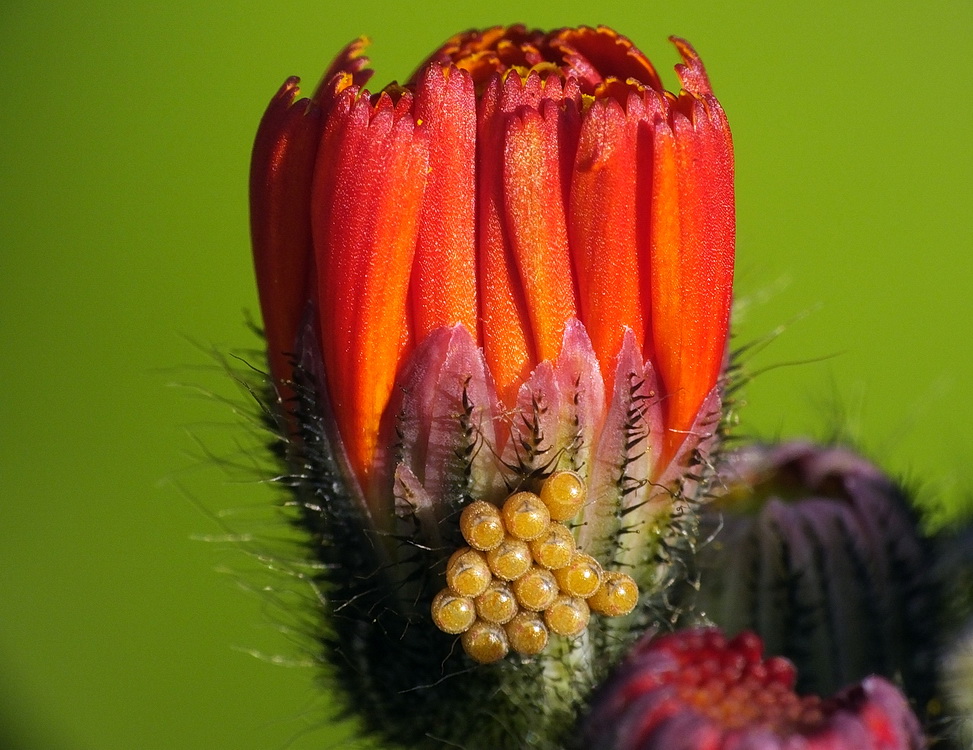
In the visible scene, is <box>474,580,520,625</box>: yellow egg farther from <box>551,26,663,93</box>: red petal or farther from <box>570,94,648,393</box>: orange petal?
<box>551,26,663,93</box>: red petal

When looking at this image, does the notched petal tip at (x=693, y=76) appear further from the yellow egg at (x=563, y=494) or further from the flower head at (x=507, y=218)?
the yellow egg at (x=563, y=494)

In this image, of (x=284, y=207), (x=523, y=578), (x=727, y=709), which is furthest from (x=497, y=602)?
(x=284, y=207)

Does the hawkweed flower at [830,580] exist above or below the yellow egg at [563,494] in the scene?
below

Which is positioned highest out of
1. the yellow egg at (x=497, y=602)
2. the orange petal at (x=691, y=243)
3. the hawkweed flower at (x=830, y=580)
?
the orange petal at (x=691, y=243)

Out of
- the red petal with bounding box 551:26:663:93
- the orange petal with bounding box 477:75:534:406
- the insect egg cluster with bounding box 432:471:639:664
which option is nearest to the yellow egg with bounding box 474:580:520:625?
the insect egg cluster with bounding box 432:471:639:664

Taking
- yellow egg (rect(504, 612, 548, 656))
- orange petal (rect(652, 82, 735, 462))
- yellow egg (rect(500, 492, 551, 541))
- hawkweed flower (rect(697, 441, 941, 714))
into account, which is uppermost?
orange petal (rect(652, 82, 735, 462))

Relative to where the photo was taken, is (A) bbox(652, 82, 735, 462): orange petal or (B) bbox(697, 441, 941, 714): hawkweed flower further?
(B) bbox(697, 441, 941, 714): hawkweed flower

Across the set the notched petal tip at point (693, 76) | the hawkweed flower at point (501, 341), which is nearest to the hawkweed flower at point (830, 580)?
the hawkweed flower at point (501, 341)

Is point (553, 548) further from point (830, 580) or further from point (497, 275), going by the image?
point (830, 580)

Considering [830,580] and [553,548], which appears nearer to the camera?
[553,548]
